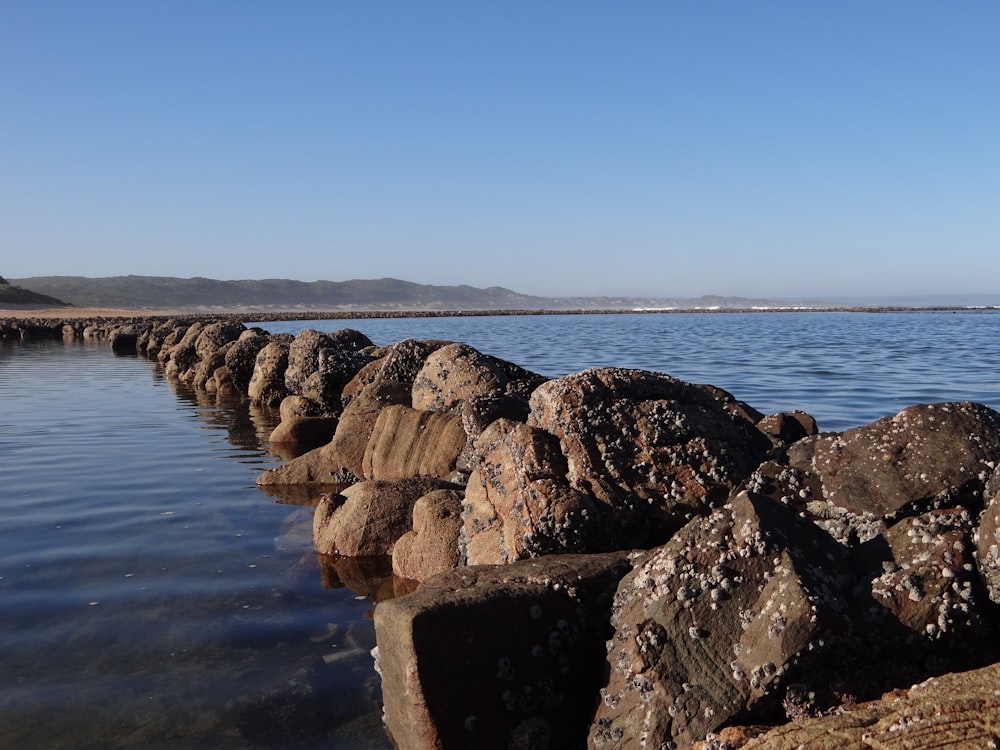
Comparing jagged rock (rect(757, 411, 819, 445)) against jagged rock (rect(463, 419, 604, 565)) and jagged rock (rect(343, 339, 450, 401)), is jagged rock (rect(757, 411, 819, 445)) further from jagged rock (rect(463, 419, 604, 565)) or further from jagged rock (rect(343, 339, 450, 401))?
jagged rock (rect(343, 339, 450, 401))

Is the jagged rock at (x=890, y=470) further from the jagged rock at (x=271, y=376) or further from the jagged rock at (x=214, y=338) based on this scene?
the jagged rock at (x=214, y=338)

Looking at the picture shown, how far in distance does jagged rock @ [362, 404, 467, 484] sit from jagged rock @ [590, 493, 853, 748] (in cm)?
449

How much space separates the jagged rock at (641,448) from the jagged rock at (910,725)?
2.01 meters

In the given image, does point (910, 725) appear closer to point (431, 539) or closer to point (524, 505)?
point (524, 505)

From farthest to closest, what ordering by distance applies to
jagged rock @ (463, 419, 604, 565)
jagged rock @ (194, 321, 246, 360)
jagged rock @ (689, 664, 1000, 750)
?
jagged rock @ (194, 321, 246, 360) < jagged rock @ (463, 419, 604, 565) < jagged rock @ (689, 664, 1000, 750)

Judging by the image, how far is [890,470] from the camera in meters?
4.90

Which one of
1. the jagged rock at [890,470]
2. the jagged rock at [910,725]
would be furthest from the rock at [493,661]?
the jagged rock at [890,470]

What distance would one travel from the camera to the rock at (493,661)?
374 centimetres

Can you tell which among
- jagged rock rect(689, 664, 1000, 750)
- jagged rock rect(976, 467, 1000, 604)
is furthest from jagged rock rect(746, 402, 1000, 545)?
jagged rock rect(689, 664, 1000, 750)

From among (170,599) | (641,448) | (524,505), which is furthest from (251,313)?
(524,505)

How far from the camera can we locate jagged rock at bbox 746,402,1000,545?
15.5 feet

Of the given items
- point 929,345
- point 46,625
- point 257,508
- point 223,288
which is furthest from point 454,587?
point 223,288

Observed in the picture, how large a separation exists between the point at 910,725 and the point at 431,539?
3.96 m

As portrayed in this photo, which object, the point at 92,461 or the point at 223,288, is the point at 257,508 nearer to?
the point at 92,461
